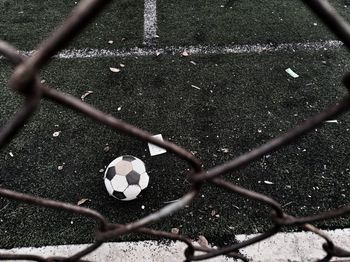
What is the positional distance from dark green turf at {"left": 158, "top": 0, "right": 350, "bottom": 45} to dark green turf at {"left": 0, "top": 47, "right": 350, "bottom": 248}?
37 centimetres

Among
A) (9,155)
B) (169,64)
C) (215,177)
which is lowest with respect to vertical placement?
(9,155)

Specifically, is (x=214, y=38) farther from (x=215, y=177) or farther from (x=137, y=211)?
(x=215, y=177)

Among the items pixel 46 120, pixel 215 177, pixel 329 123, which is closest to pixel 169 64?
pixel 46 120

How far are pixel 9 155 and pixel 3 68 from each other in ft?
4.31

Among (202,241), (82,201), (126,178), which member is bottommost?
(82,201)

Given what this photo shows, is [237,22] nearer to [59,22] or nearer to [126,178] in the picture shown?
[59,22]

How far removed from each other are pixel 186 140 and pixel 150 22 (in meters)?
2.05

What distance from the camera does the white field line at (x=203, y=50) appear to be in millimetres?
4304

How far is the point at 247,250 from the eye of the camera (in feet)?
8.28

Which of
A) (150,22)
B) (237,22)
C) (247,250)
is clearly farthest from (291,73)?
(247,250)

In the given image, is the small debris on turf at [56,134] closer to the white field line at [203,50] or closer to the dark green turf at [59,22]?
the white field line at [203,50]

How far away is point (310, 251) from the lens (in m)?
2.51

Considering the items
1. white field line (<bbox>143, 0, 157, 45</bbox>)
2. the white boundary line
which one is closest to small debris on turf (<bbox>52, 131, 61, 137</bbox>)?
the white boundary line

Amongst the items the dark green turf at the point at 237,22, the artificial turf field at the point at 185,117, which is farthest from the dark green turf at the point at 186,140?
the dark green turf at the point at 237,22
